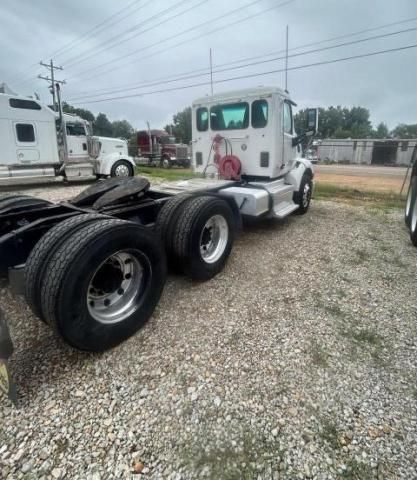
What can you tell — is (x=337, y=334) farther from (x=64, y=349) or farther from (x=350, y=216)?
(x=350, y=216)

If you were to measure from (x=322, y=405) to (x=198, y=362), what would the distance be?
92 centimetres

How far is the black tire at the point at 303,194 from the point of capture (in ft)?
20.6

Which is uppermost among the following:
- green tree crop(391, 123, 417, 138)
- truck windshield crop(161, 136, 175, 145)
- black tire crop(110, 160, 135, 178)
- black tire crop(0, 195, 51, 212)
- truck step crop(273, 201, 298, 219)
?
green tree crop(391, 123, 417, 138)

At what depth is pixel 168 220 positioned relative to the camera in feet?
10.8

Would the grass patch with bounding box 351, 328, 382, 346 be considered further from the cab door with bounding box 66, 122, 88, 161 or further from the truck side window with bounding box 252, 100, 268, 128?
the cab door with bounding box 66, 122, 88, 161

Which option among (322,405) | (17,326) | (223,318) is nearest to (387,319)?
(322,405)

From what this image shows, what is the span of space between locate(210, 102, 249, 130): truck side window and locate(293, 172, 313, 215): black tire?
1870mm

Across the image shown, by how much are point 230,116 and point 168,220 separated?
331cm

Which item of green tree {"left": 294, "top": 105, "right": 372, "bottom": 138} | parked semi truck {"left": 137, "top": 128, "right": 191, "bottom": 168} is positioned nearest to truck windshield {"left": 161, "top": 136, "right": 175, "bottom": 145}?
parked semi truck {"left": 137, "top": 128, "right": 191, "bottom": 168}

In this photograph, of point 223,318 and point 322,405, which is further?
point 223,318

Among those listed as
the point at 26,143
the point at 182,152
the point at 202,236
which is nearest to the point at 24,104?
the point at 26,143

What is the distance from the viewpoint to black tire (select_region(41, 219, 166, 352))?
2.01 metres

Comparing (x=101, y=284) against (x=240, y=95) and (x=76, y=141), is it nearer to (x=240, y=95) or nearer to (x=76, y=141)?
(x=240, y=95)

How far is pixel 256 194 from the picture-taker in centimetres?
452
